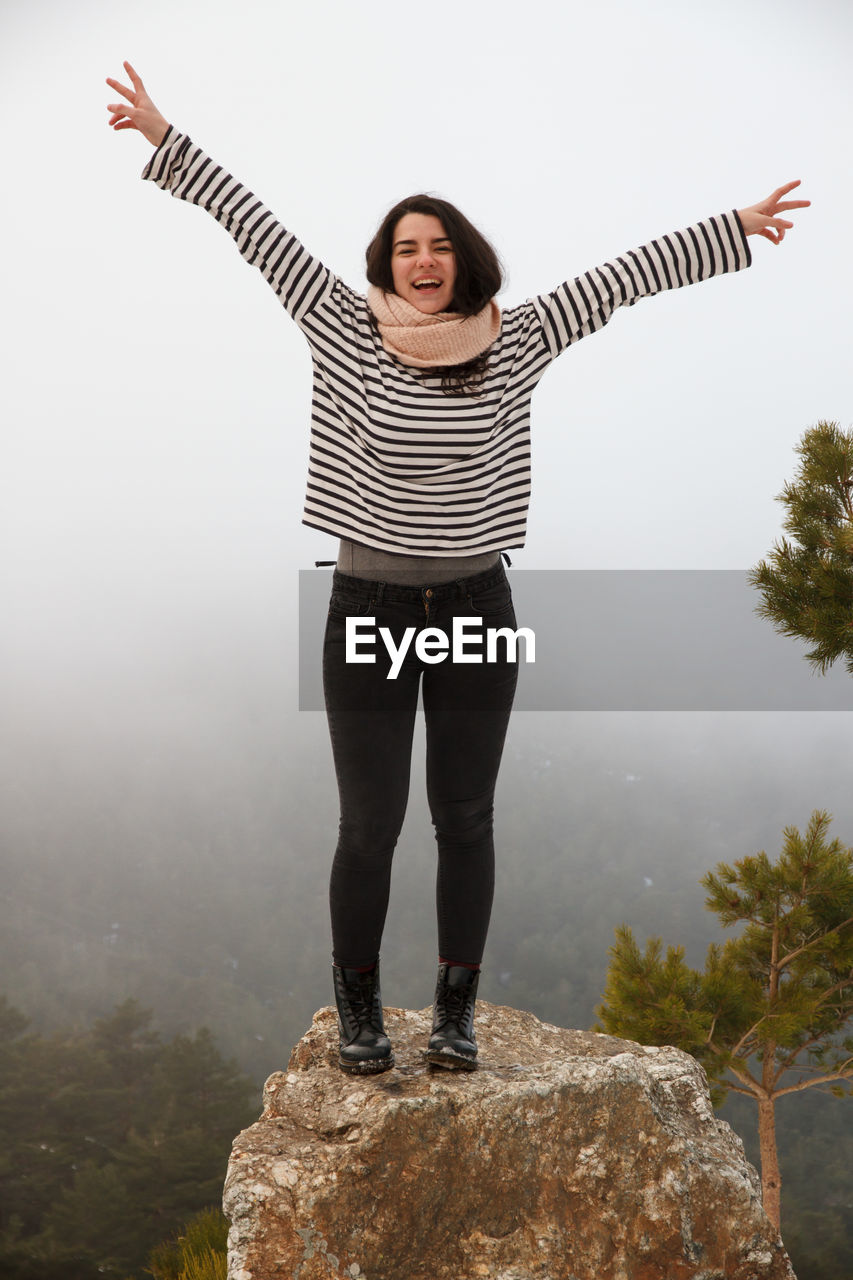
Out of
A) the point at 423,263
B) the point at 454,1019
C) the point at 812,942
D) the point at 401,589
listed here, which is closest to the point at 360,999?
the point at 454,1019

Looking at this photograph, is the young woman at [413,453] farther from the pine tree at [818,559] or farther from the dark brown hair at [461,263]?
the pine tree at [818,559]

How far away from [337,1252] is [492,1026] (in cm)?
61

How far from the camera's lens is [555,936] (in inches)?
405

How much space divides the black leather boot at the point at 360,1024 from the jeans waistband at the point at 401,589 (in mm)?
566

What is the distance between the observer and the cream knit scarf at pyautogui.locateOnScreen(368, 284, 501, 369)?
1384 millimetres

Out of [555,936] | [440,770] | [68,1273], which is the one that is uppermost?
[440,770]

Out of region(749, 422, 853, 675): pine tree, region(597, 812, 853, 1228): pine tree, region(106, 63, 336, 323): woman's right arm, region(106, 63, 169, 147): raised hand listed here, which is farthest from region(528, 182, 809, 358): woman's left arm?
region(597, 812, 853, 1228): pine tree

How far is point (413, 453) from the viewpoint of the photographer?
1.38 meters

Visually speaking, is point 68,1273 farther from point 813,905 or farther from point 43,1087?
point 813,905

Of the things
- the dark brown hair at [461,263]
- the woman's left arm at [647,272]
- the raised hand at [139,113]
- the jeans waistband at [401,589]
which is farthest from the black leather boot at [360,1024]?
the raised hand at [139,113]

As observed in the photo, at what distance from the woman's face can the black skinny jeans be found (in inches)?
15.7

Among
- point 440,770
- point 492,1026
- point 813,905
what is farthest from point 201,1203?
point 440,770

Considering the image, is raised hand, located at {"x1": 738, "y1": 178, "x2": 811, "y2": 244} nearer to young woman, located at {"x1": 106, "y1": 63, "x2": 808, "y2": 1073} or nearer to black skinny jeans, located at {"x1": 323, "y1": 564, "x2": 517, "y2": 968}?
young woman, located at {"x1": 106, "y1": 63, "x2": 808, "y2": 1073}

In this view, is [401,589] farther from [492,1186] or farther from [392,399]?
[492,1186]
